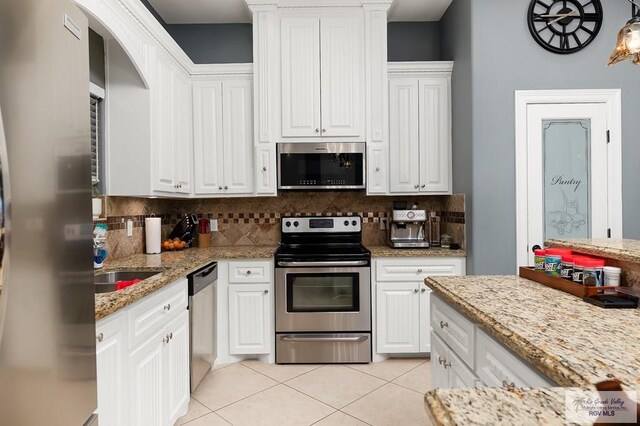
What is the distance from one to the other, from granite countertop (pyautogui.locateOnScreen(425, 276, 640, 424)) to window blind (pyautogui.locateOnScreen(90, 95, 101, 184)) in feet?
7.02

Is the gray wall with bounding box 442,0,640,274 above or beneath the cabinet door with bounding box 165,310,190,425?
above

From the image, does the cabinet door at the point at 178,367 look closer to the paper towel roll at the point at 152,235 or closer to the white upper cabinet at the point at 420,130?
the paper towel roll at the point at 152,235

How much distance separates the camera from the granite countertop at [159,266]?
4.78 ft

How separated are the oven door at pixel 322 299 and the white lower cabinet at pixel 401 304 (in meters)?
0.12

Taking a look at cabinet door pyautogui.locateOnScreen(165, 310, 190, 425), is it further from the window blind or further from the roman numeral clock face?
the roman numeral clock face

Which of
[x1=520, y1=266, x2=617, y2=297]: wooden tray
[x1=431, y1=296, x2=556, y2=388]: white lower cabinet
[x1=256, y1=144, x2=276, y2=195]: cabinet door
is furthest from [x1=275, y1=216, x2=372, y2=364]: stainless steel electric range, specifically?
[x1=520, y1=266, x2=617, y2=297]: wooden tray

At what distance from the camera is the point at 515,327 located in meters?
1.10

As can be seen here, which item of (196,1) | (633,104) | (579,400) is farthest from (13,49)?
(633,104)

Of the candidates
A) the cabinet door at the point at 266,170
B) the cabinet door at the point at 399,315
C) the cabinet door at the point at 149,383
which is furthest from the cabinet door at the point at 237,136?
the cabinet door at the point at 149,383

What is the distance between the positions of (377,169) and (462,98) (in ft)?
2.89

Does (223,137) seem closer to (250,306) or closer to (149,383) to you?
(250,306)

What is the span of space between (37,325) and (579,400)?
3.54 feet

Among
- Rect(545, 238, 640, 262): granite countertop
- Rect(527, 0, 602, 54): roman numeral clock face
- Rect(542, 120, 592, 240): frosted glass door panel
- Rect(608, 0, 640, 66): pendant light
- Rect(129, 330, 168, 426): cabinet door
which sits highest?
Rect(527, 0, 602, 54): roman numeral clock face

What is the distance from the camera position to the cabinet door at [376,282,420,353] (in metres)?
3.04
